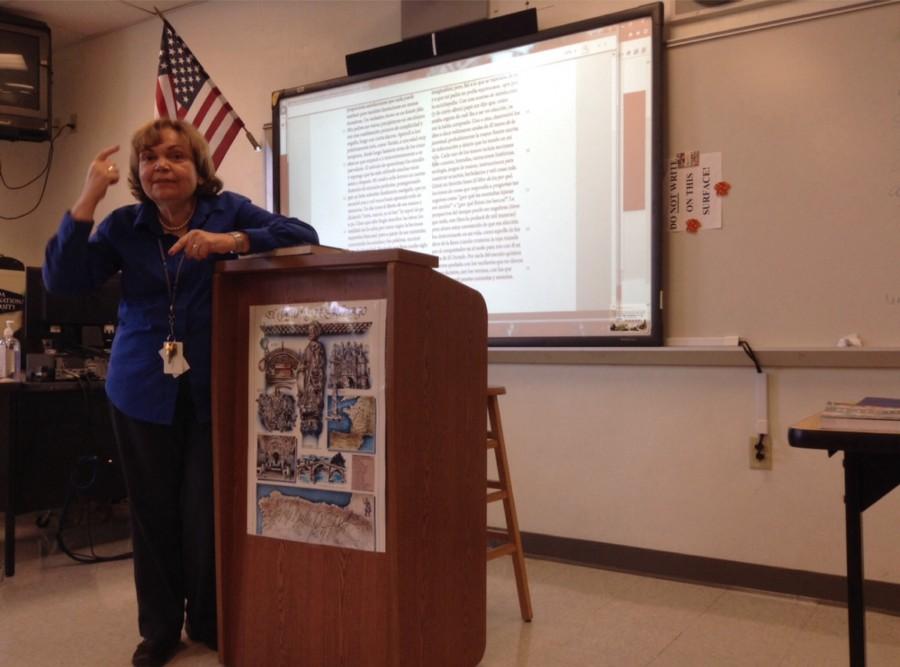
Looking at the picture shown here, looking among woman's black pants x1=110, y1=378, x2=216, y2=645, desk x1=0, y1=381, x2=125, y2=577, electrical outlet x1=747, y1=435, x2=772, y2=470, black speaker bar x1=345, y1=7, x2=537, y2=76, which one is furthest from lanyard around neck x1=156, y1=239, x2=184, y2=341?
electrical outlet x1=747, y1=435, x2=772, y2=470

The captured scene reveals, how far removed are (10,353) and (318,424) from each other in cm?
220

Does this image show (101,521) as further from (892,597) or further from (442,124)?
(892,597)

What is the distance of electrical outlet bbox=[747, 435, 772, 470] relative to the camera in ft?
8.42

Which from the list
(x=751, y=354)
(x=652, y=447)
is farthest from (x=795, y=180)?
(x=652, y=447)

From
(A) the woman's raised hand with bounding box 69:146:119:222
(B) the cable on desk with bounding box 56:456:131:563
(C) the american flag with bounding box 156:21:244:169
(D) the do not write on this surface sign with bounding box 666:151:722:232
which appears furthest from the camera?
(C) the american flag with bounding box 156:21:244:169

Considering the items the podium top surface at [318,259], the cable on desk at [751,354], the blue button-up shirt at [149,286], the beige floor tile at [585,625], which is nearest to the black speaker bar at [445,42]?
the cable on desk at [751,354]

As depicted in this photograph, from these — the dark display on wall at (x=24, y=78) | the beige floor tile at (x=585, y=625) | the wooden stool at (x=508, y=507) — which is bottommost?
the beige floor tile at (x=585, y=625)

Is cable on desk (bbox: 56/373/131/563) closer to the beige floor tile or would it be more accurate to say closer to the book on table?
the beige floor tile

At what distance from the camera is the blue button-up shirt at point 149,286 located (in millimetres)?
1809

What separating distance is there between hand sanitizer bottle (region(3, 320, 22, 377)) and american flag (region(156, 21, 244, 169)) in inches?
49.5

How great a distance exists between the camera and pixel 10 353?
3.10 metres

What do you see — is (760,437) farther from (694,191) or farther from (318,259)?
(318,259)

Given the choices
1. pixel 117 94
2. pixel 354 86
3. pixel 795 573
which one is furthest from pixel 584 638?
pixel 117 94

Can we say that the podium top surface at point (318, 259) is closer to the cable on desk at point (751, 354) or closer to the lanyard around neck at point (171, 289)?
the lanyard around neck at point (171, 289)
